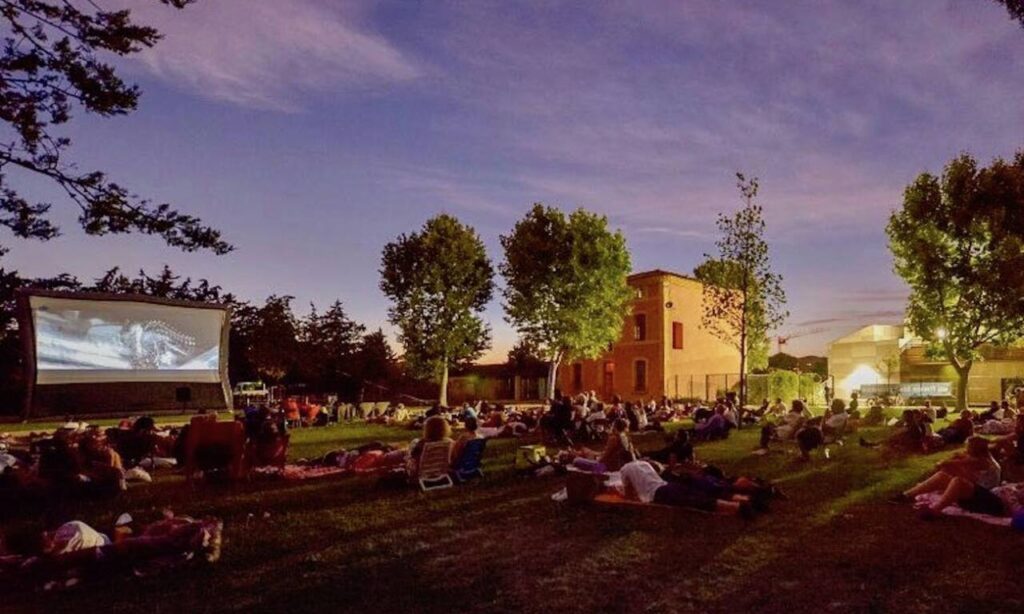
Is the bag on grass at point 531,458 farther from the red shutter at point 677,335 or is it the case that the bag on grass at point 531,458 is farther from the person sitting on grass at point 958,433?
the red shutter at point 677,335

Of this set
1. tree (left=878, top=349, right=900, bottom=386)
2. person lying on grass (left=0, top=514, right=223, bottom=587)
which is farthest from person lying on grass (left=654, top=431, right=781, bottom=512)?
tree (left=878, top=349, right=900, bottom=386)

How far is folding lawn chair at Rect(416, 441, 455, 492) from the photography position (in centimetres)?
1149

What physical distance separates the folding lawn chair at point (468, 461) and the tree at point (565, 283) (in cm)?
2457

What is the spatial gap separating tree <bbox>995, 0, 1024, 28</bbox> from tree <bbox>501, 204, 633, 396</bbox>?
27.9 metres

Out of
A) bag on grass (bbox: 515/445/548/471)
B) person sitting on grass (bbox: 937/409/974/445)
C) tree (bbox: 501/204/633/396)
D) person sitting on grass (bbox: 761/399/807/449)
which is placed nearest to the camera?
bag on grass (bbox: 515/445/548/471)

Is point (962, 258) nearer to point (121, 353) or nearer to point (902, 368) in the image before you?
point (902, 368)

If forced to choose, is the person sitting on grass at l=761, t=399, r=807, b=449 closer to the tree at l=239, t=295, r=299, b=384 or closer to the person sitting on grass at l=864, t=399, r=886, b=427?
the person sitting on grass at l=864, t=399, r=886, b=427

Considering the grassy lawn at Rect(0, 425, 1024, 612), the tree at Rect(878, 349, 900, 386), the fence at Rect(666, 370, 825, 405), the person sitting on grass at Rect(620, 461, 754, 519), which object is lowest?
the grassy lawn at Rect(0, 425, 1024, 612)

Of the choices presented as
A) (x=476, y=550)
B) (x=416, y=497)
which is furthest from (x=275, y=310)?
(x=476, y=550)

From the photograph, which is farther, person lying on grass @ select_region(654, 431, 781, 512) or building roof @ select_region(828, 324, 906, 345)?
building roof @ select_region(828, 324, 906, 345)

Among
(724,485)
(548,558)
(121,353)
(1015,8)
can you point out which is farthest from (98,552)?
(121,353)

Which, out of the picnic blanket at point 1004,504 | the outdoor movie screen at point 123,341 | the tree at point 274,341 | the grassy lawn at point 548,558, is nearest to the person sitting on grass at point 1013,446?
the grassy lawn at point 548,558

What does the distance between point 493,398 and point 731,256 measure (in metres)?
30.7

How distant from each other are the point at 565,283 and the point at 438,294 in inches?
274
